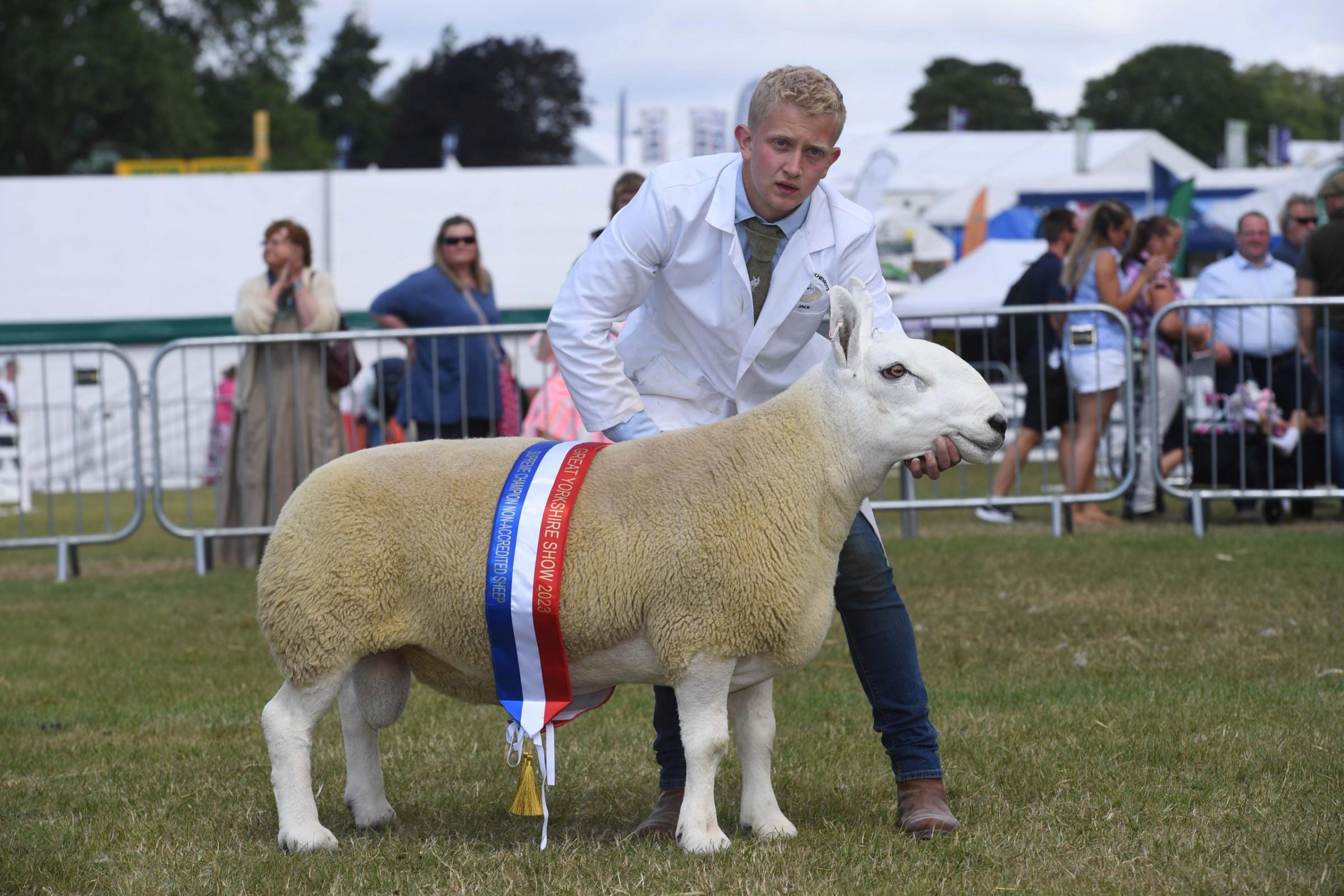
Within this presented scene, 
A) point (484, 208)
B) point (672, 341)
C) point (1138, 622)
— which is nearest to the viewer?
point (672, 341)

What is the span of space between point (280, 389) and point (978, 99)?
261 feet

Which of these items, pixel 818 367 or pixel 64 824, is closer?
pixel 818 367

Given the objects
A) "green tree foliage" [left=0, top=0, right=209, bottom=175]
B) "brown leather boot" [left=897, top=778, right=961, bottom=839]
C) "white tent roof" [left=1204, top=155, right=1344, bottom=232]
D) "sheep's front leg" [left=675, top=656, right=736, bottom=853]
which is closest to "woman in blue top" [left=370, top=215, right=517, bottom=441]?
"brown leather boot" [left=897, top=778, right=961, bottom=839]

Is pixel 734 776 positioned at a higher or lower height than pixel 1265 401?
lower

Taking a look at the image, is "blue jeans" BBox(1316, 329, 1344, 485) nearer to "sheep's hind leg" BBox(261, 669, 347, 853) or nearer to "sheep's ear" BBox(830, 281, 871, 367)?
"sheep's ear" BBox(830, 281, 871, 367)

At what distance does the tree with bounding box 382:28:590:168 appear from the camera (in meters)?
60.1

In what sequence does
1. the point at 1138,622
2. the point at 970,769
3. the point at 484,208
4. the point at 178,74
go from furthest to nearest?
the point at 178,74
the point at 484,208
the point at 1138,622
the point at 970,769

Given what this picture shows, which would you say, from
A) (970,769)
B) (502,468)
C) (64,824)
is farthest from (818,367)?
(64,824)

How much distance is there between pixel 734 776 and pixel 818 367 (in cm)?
151

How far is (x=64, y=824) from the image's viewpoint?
165 inches

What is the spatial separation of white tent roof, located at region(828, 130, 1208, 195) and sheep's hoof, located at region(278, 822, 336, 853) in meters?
26.4

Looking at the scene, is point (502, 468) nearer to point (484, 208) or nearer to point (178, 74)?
point (484, 208)

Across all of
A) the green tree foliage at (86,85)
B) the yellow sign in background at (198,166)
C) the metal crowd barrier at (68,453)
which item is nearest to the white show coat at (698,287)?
the metal crowd barrier at (68,453)

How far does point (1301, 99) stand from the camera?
327 ft
